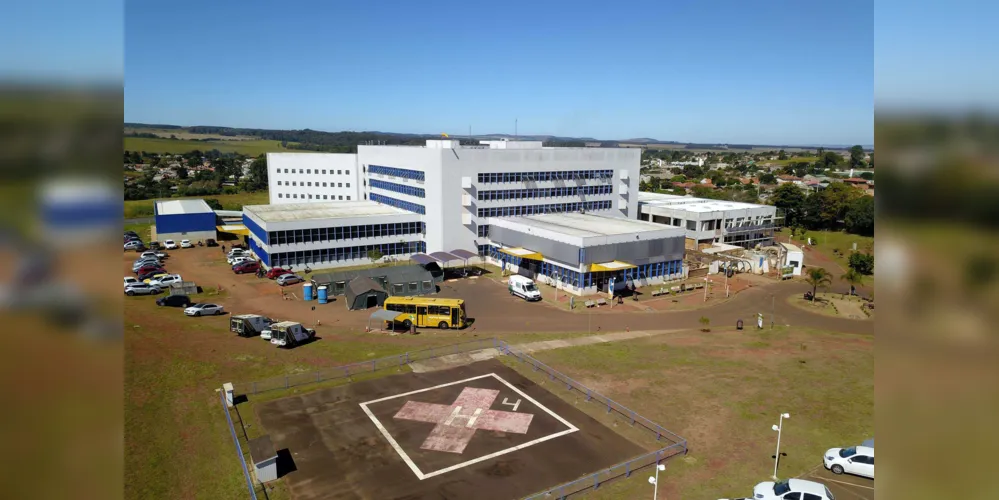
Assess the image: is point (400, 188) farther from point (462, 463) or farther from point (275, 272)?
point (462, 463)

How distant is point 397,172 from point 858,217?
4508cm

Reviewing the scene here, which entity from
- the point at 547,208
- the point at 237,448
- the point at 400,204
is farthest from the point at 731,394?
the point at 400,204

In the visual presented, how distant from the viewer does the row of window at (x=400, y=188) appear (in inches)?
1742

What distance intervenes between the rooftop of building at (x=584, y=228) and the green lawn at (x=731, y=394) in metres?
9.68

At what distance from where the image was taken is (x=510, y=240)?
1588 inches

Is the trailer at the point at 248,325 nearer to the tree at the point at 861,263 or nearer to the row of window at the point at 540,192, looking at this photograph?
the row of window at the point at 540,192

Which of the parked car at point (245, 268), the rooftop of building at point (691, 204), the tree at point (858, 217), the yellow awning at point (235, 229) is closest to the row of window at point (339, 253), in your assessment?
the parked car at point (245, 268)

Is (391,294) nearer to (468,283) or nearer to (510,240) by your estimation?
(468,283)

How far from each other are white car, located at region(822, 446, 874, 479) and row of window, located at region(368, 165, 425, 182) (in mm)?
34013

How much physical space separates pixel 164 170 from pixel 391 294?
73.2 meters

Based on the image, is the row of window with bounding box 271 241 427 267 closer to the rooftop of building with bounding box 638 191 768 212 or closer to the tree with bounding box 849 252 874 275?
the rooftop of building with bounding box 638 191 768 212

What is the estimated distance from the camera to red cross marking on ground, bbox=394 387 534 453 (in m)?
16.9
